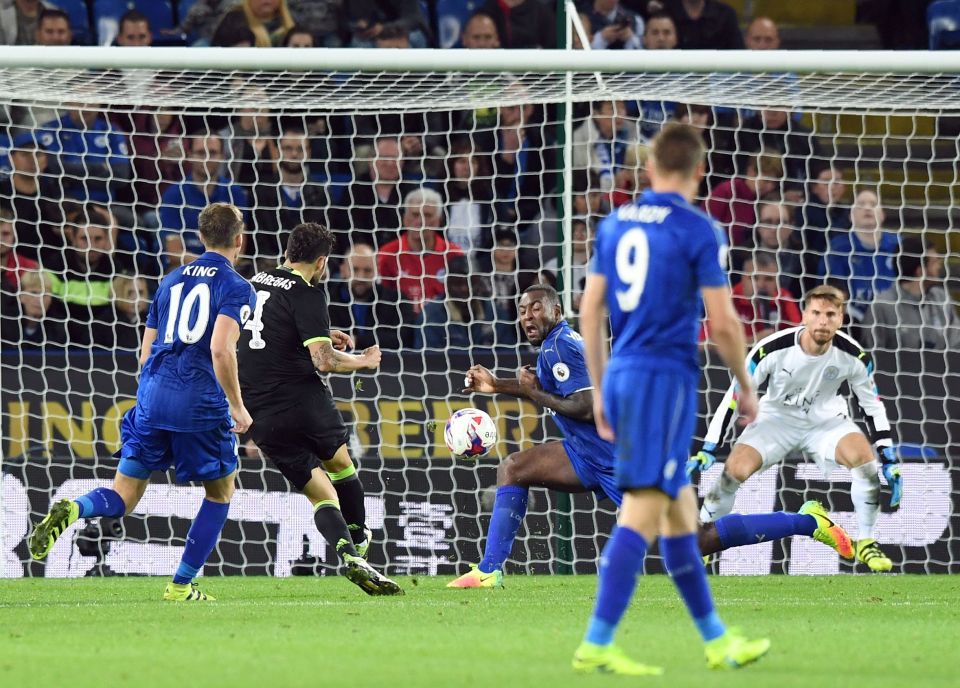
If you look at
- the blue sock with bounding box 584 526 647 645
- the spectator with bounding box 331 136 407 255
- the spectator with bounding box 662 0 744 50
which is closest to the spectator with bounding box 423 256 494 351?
the spectator with bounding box 331 136 407 255

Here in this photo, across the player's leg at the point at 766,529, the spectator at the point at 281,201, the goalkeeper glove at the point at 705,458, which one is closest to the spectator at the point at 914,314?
the goalkeeper glove at the point at 705,458

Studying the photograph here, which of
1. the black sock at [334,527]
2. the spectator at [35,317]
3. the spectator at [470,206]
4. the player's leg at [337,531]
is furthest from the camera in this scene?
the spectator at [470,206]

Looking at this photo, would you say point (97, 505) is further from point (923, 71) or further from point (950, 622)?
point (923, 71)

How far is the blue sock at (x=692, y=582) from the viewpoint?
4.90 meters

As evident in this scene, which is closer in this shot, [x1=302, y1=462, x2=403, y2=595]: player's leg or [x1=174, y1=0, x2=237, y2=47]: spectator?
[x1=302, y1=462, x2=403, y2=595]: player's leg

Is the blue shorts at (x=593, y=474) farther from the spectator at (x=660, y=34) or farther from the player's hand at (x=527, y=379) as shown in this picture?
the spectator at (x=660, y=34)

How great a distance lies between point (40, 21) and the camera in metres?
13.3

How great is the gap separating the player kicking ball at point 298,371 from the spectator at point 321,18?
6290 millimetres

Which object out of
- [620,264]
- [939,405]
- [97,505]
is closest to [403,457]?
[97,505]

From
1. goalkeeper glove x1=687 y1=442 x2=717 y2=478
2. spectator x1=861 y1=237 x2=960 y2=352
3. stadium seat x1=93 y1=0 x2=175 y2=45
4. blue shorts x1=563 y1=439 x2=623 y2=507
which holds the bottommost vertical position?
goalkeeper glove x1=687 y1=442 x2=717 y2=478

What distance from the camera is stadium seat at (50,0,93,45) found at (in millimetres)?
13836

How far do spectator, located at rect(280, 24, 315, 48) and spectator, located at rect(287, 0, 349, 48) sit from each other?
0.41 metres

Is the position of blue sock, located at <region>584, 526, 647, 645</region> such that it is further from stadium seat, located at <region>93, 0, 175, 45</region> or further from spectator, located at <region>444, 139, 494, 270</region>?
stadium seat, located at <region>93, 0, 175, 45</region>

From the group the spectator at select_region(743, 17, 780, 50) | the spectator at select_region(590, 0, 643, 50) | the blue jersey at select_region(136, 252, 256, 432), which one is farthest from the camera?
the spectator at select_region(743, 17, 780, 50)
